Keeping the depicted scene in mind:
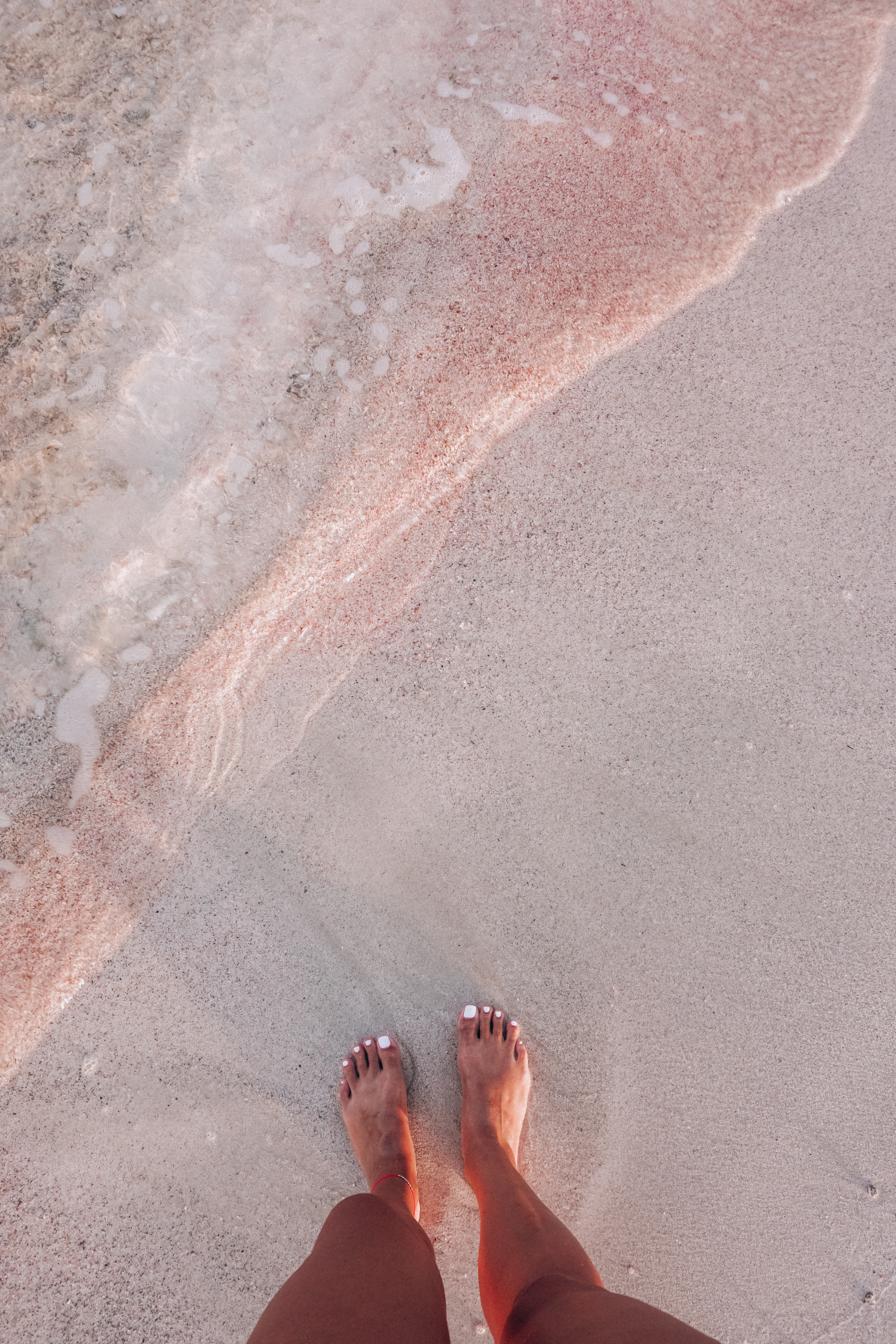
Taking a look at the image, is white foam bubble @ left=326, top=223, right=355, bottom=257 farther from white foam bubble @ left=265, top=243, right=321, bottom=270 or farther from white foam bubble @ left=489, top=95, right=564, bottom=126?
white foam bubble @ left=489, top=95, right=564, bottom=126

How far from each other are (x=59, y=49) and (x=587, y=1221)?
149 inches

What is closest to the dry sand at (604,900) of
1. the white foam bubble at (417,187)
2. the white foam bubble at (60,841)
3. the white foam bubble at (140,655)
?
the white foam bubble at (60,841)

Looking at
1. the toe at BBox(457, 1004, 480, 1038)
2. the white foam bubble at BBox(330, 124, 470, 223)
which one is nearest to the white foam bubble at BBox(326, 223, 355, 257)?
the white foam bubble at BBox(330, 124, 470, 223)

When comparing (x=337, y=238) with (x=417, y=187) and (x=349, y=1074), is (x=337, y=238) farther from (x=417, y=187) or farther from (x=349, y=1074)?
(x=349, y=1074)

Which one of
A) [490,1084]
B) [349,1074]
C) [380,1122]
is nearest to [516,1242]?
[490,1084]

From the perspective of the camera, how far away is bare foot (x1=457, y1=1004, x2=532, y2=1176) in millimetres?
1898

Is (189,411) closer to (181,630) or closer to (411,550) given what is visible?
(181,630)

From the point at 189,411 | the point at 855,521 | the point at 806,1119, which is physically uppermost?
the point at 189,411

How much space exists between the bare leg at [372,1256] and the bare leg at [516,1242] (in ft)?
0.53

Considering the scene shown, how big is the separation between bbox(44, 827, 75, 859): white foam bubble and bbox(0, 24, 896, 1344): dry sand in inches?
11.8

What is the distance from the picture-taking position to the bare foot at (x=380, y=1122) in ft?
6.19

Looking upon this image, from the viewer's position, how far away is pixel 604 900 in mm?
2014

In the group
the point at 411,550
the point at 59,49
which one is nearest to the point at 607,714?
the point at 411,550

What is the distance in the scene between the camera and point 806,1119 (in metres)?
1.98
